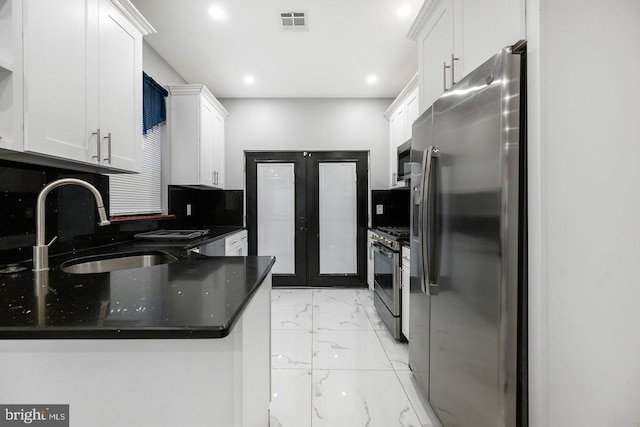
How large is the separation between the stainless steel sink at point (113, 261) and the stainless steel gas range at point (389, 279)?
179 cm

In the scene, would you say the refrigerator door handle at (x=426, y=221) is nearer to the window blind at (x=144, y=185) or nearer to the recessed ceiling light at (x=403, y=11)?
the recessed ceiling light at (x=403, y=11)

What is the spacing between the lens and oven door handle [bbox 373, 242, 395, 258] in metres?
2.67

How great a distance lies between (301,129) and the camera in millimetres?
4219

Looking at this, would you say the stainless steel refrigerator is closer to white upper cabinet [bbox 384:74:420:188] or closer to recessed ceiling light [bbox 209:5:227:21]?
white upper cabinet [bbox 384:74:420:188]

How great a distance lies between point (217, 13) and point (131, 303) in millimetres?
2529

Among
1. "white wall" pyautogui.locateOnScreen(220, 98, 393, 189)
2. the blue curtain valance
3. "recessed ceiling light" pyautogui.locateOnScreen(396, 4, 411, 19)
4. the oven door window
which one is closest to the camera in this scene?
"recessed ceiling light" pyautogui.locateOnScreen(396, 4, 411, 19)

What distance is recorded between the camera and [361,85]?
3795mm

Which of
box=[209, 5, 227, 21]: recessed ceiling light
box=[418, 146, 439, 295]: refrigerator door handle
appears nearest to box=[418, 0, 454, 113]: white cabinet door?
box=[418, 146, 439, 295]: refrigerator door handle

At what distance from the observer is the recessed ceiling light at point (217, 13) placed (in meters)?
2.32

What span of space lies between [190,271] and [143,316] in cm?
49

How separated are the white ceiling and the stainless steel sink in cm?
200

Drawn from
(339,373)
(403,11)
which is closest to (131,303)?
(339,373)

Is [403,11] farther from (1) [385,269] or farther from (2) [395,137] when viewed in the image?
(1) [385,269]

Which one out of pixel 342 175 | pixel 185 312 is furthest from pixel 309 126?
pixel 185 312
